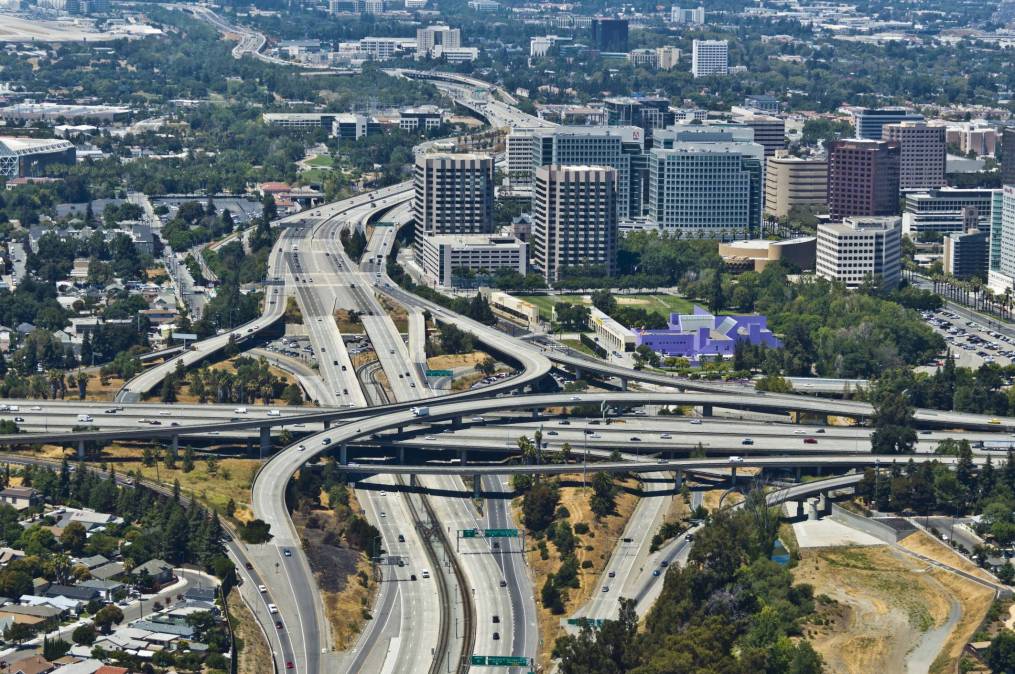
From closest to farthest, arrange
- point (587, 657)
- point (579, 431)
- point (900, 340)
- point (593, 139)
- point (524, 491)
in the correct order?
point (587, 657), point (524, 491), point (579, 431), point (900, 340), point (593, 139)

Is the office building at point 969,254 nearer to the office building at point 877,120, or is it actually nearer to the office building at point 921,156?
the office building at point 921,156

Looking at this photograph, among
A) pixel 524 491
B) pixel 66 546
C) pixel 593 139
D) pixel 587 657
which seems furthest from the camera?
pixel 593 139

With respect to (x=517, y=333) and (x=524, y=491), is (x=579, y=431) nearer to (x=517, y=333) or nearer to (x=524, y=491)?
(x=524, y=491)

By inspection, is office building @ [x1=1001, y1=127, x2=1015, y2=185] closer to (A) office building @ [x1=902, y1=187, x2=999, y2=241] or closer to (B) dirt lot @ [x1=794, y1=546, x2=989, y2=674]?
(A) office building @ [x1=902, y1=187, x2=999, y2=241]

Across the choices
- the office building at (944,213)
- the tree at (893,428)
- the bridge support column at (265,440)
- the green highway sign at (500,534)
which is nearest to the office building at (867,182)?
the office building at (944,213)

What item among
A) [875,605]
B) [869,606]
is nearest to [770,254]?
[875,605]

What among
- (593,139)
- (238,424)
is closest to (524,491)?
(238,424)
